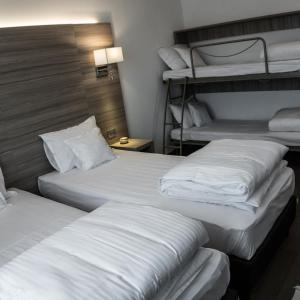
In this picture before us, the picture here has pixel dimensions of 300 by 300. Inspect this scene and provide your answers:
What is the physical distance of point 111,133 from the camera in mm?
3682

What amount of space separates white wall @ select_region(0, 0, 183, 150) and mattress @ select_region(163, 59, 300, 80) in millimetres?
305

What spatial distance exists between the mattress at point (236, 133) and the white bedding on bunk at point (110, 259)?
2423mm

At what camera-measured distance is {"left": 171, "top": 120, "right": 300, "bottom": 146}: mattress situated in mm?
3598

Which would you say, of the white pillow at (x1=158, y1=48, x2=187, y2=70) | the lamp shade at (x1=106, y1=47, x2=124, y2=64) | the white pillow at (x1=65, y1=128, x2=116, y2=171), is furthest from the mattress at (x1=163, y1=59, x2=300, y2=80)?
the white pillow at (x1=65, y1=128, x2=116, y2=171)

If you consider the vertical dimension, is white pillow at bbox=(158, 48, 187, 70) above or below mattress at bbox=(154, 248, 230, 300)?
above

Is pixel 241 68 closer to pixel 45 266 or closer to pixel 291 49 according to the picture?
pixel 291 49

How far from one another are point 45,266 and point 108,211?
0.47 metres

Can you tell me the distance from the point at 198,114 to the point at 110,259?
3.36 m

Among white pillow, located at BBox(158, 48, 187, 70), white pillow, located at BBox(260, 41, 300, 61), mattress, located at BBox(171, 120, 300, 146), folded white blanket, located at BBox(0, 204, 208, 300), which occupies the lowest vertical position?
mattress, located at BBox(171, 120, 300, 146)

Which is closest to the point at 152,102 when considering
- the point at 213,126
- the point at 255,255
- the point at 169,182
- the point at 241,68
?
the point at 213,126

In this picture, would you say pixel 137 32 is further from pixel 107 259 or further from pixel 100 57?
pixel 107 259

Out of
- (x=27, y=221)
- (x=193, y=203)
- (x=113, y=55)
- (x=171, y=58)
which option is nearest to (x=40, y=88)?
(x=113, y=55)

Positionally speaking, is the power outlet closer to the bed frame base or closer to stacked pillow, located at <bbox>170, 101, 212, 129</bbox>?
stacked pillow, located at <bbox>170, 101, 212, 129</bbox>

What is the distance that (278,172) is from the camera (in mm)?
2307
